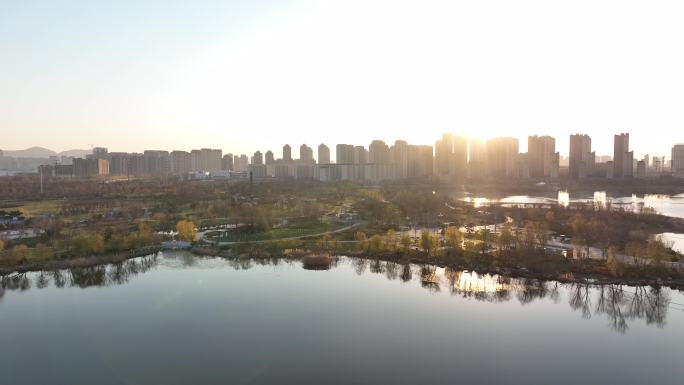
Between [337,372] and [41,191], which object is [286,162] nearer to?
[41,191]

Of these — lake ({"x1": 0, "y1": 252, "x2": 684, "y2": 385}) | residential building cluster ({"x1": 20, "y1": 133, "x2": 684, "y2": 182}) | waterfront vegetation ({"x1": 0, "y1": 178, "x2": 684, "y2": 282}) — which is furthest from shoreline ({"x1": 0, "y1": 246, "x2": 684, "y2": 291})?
residential building cluster ({"x1": 20, "y1": 133, "x2": 684, "y2": 182})

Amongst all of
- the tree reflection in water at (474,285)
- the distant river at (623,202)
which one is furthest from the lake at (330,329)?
the distant river at (623,202)

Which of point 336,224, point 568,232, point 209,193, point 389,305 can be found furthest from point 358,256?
point 209,193

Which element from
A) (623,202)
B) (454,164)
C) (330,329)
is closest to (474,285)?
(330,329)

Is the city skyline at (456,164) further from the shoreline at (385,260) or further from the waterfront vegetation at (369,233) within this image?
the shoreline at (385,260)

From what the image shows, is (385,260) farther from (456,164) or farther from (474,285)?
(456,164)

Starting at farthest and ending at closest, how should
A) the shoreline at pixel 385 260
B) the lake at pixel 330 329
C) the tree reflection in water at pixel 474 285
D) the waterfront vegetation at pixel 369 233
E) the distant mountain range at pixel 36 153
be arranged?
the distant mountain range at pixel 36 153 < the waterfront vegetation at pixel 369 233 < the shoreline at pixel 385 260 < the tree reflection in water at pixel 474 285 < the lake at pixel 330 329
